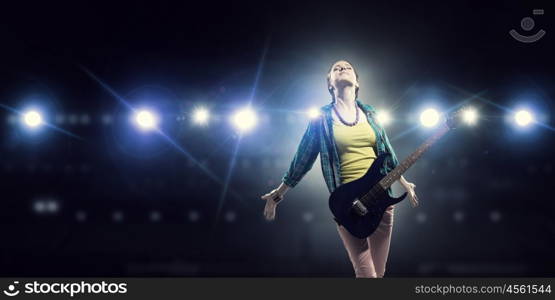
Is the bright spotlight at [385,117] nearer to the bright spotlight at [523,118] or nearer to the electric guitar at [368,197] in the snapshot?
the bright spotlight at [523,118]

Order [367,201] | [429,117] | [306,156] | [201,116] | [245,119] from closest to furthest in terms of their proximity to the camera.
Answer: [367,201] < [306,156] < [429,117] < [245,119] < [201,116]

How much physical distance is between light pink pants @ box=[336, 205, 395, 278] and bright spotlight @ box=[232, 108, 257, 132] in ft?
A: 8.16

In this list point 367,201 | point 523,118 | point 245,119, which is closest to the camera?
point 367,201

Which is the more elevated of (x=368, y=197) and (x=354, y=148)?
(x=354, y=148)

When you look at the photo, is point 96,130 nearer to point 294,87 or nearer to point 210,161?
point 210,161

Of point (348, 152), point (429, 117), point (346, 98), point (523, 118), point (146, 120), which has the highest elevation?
point (146, 120)

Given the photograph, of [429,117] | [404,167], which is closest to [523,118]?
[429,117]

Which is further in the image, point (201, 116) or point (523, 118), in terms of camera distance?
point (201, 116)

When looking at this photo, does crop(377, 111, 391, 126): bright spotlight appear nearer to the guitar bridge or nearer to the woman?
the woman

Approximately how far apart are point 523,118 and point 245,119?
10.4 feet

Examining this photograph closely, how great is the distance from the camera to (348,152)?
11.0 feet

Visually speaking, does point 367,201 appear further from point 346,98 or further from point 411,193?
point 346,98

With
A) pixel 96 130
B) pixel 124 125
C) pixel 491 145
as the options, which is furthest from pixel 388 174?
pixel 96 130

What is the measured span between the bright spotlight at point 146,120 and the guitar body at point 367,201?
Result: 3330mm
